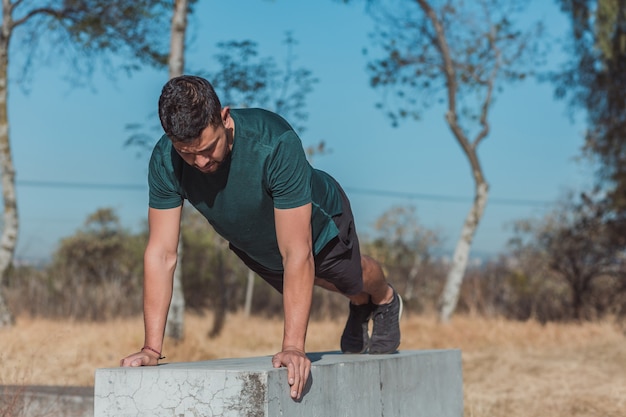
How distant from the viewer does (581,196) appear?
562 inches

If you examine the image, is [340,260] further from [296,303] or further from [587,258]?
[587,258]

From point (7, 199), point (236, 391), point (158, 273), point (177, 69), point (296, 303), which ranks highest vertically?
point (177, 69)

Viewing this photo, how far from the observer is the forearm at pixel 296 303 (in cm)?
283

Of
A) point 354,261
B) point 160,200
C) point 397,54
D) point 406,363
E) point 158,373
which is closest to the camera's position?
point 158,373

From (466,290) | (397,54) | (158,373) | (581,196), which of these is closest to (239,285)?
(466,290)

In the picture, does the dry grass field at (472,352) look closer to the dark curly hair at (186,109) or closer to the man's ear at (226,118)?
the man's ear at (226,118)

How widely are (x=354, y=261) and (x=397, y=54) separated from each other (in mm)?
10537

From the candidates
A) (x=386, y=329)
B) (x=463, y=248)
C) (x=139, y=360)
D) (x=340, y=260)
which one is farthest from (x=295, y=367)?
(x=463, y=248)

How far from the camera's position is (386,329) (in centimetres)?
416

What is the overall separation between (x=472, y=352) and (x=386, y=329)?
6.46 m

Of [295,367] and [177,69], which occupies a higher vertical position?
[177,69]

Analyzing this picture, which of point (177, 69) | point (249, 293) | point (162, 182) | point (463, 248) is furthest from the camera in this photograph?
point (249, 293)

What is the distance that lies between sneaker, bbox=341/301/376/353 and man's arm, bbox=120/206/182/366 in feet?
4.49

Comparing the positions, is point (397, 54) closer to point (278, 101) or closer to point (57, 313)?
point (278, 101)
